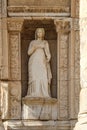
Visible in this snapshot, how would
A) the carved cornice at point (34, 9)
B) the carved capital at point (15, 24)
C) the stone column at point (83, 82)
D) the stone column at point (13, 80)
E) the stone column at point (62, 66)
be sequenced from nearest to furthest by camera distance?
1. the stone column at point (83, 82)
2. the stone column at point (13, 80)
3. the stone column at point (62, 66)
4. the carved capital at point (15, 24)
5. the carved cornice at point (34, 9)

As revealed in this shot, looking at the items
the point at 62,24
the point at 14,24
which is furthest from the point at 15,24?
the point at 62,24

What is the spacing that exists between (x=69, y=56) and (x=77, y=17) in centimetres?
101

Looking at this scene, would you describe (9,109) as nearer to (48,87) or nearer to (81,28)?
(48,87)

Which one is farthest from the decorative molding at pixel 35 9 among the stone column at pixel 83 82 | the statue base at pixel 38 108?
the stone column at pixel 83 82

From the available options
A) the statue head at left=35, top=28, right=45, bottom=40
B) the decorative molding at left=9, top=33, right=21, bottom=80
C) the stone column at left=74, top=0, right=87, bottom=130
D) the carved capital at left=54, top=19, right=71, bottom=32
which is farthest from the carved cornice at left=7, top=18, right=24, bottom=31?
the stone column at left=74, top=0, right=87, bottom=130

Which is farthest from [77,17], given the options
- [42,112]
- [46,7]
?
[42,112]

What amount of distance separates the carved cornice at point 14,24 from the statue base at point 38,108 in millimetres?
1730

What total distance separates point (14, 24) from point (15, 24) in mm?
25

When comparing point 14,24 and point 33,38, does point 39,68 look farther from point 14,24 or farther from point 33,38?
point 14,24

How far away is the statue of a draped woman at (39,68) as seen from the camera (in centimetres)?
2622

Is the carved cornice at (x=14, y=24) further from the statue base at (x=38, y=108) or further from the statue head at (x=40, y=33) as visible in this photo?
the statue base at (x=38, y=108)

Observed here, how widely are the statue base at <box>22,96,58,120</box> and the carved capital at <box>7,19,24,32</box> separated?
1727 mm

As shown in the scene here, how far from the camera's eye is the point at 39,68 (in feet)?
86.2

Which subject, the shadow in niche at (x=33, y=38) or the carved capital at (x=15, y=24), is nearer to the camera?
the carved capital at (x=15, y=24)
